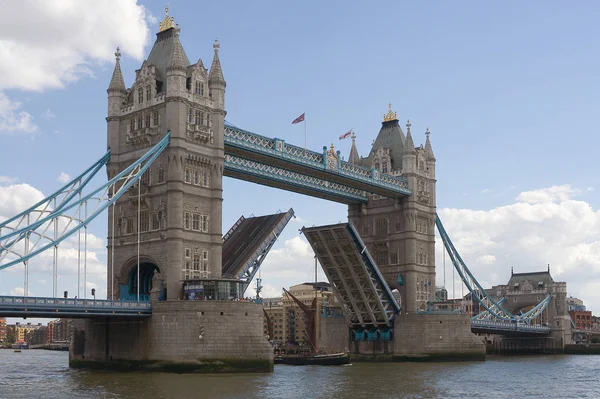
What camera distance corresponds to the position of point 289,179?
270ft

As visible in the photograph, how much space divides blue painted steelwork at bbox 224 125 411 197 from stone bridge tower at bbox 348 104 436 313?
228cm

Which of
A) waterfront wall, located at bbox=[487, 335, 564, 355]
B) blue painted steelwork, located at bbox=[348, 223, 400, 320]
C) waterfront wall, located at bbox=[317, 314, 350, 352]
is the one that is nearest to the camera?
blue painted steelwork, located at bbox=[348, 223, 400, 320]

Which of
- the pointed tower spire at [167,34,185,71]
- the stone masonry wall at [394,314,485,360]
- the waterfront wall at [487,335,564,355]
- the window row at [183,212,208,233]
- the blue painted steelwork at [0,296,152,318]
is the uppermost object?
the pointed tower spire at [167,34,185,71]

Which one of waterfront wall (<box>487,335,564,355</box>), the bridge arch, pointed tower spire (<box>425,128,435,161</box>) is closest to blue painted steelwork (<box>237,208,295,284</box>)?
the bridge arch

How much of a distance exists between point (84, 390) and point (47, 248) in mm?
11302

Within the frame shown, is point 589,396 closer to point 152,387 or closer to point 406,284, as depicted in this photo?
point 152,387

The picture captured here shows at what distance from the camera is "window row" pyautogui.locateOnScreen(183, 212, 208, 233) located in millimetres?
67875

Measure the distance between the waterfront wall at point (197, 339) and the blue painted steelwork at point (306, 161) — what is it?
1497 cm

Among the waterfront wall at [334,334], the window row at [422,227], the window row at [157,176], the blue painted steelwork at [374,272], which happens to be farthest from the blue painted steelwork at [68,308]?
the window row at [422,227]

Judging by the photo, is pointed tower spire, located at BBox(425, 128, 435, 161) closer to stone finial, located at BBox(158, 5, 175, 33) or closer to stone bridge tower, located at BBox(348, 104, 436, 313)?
stone bridge tower, located at BBox(348, 104, 436, 313)

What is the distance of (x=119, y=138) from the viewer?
7138 centimetres

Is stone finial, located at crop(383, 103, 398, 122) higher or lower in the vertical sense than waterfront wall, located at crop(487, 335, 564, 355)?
higher

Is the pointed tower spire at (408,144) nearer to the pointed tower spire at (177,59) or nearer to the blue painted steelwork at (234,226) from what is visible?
the blue painted steelwork at (234,226)

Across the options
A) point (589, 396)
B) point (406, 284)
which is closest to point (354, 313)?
point (406, 284)
